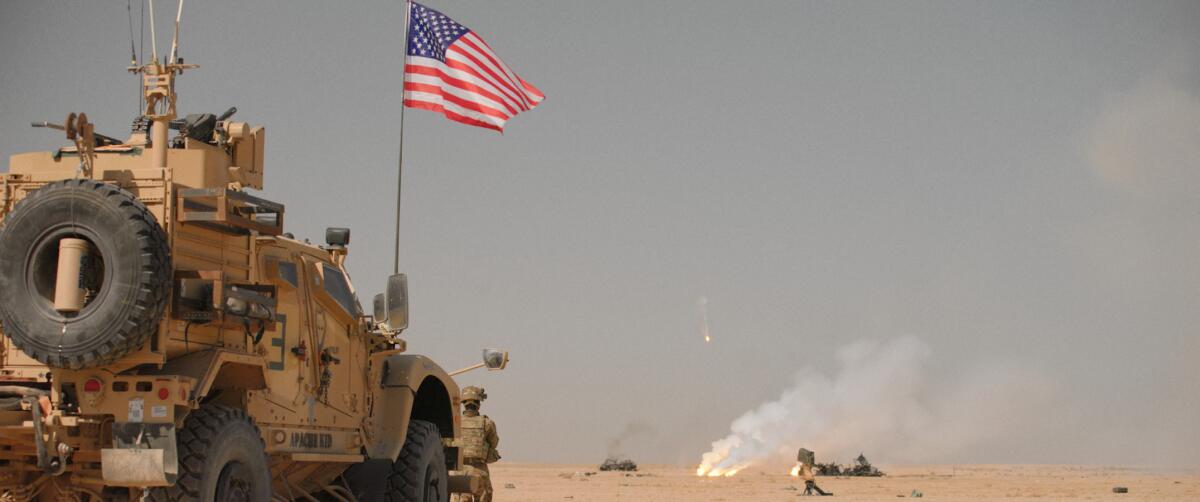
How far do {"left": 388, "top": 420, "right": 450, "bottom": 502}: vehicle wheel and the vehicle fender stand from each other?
20 centimetres

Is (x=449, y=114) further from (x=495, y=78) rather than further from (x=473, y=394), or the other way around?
(x=473, y=394)

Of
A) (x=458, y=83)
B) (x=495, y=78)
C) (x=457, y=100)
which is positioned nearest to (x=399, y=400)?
(x=457, y=100)

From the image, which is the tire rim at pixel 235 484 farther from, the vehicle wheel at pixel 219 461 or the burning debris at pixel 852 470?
the burning debris at pixel 852 470

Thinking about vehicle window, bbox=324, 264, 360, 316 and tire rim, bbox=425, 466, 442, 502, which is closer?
vehicle window, bbox=324, 264, 360, 316

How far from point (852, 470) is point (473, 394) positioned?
42710mm

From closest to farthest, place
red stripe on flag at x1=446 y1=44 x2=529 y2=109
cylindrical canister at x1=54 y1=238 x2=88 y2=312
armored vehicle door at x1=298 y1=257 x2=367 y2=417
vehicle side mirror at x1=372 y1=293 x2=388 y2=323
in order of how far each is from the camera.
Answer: cylindrical canister at x1=54 y1=238 x2=88 y2=312, armored vehicle door at x1=298 y1=257 x2=367 y2=417, vehicle side mirror at x1=372 y1=293 x2=388 y2=323, red stripe on flag at x1=446 y1=44 x2=529 y2=109

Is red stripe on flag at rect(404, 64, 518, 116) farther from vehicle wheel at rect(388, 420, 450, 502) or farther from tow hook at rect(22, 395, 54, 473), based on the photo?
tow hook at rect(22, 395, 54, 473)

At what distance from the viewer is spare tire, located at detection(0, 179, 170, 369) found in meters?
9.55

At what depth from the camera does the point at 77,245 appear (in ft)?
31.9

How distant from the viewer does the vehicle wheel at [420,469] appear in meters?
14.3

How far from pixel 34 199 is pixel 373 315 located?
449 centimetres

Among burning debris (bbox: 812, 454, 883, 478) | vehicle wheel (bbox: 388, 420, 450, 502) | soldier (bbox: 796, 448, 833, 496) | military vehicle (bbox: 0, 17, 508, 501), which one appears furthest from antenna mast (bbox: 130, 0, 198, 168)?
burning debris (bbox: 812, 454, 883, 478)

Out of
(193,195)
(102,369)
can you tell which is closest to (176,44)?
(193,195)

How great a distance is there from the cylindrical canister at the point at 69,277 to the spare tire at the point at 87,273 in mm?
47
